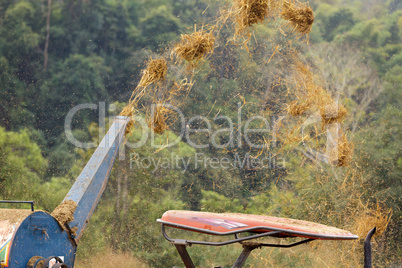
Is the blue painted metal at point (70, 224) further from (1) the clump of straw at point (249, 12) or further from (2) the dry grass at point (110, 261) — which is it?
(2) the dry grass at point (110, 261)

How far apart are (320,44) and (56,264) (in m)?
14.7

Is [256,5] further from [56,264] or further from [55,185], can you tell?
[55,185]

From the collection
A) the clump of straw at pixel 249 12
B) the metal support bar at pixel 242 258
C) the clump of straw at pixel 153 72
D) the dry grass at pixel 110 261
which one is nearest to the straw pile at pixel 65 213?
the metal support bar at pixel 242 258

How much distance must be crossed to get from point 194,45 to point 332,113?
6.06 feet

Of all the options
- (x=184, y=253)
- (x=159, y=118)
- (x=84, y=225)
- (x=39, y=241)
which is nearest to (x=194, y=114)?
(x=159, y=118)

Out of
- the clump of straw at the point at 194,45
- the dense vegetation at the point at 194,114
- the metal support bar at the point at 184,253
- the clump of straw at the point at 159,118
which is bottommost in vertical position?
the dense vegetation at the point at 194,114

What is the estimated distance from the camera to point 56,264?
248cm

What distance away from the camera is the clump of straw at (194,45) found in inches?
181

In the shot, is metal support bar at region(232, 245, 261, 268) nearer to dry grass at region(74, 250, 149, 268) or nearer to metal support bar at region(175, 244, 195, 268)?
metal support bar at region(175, 244, 195, 268)

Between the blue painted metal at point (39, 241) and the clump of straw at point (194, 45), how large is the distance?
2474mm

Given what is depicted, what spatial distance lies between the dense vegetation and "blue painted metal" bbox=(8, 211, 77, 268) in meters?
3.61

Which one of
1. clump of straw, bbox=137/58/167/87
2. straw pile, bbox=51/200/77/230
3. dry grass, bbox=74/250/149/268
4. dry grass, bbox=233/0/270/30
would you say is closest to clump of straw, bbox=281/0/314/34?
dry grass, bbox=233/0/270/30

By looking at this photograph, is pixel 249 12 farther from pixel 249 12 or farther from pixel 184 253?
pixel 184 253

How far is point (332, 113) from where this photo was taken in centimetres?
511
